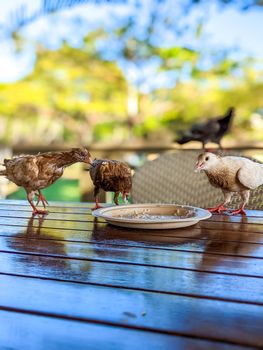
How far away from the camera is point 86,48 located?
23.1 ft

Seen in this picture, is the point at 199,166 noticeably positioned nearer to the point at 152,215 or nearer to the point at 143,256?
the point at 152,215

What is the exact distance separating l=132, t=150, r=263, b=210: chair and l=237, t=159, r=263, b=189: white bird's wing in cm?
52

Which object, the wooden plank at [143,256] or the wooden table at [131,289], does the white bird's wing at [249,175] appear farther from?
the wooden plank at [143,256]

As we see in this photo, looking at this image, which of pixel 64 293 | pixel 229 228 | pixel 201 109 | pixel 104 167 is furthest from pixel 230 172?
pixel 201 109

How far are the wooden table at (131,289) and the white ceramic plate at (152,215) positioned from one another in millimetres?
24

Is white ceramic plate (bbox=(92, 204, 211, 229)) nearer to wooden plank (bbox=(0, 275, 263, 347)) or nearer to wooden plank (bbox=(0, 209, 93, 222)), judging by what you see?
wooden plank (bbox=(0, 209, 93, 222))

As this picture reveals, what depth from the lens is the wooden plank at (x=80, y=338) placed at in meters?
0.39

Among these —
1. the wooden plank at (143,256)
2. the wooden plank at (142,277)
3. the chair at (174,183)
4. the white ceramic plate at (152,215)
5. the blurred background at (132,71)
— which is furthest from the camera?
the blurred background at (132,71)

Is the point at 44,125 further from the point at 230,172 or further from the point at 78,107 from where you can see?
the point at 230,172

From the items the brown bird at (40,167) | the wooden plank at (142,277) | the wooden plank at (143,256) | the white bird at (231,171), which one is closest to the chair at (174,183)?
the white bird at (231,171)

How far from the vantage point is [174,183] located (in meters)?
1.78

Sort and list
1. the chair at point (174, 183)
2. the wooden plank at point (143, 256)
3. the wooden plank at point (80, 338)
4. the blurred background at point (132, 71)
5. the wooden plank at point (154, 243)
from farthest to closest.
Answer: the blurred background at point (132, 71) < the chair at point (174, 183) < the wooden plank at point (154, 243) < the wooden plank at point (143, 256) < the wooden plank at point (80, 338)

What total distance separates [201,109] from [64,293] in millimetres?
6680

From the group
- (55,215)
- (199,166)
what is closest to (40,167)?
(55,215)
